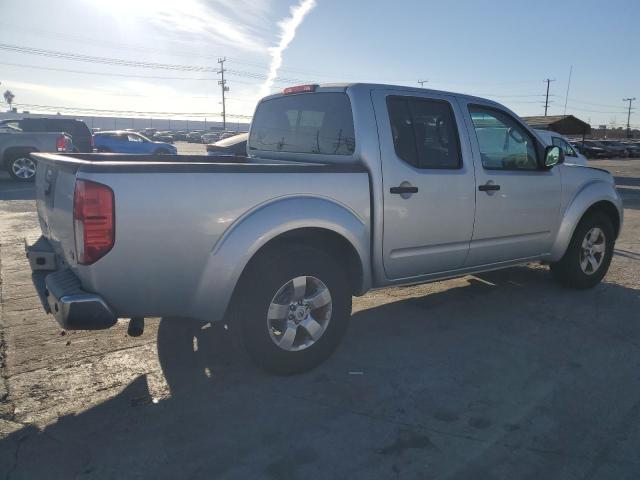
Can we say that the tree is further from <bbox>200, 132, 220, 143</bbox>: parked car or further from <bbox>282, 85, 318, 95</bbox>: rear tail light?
<bbox>282, 85, 318, 95</bbox>: rear tail light

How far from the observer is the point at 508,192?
4.36 m

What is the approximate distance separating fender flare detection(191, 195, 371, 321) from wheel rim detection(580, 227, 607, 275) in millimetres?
3360

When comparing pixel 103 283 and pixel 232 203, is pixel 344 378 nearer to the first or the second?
pixel 232 203

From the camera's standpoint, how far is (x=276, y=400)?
3088 millimetres

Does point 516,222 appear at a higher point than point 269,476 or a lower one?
higher

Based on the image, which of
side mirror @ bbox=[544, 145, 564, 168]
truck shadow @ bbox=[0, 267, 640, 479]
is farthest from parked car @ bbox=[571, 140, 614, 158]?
truck shadow @ bbox=[0, 267, 640, 479]

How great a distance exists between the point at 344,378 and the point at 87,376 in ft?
5.65

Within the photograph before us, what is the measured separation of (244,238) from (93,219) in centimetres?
82

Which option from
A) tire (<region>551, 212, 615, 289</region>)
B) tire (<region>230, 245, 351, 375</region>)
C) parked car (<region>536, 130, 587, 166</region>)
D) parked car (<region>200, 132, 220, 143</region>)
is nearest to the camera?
tire (<region>230, 245, 351, 375</region>)

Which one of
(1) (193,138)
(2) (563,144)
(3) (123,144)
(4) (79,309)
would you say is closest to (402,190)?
(4) (79,309)

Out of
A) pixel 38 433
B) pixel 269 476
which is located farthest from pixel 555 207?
pixel 38 433

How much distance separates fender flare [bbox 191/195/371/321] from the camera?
115 inches

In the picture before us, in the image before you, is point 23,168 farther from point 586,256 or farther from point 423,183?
point 586,256

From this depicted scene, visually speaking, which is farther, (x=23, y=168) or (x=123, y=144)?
(x=123, y=144)
